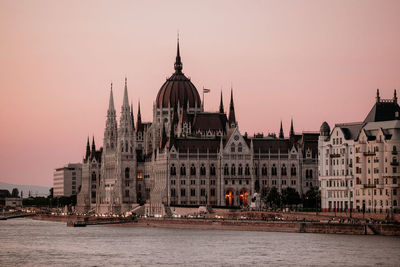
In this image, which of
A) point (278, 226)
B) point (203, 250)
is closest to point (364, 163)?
point (278, 226)

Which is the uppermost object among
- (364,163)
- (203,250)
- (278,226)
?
(364,163)

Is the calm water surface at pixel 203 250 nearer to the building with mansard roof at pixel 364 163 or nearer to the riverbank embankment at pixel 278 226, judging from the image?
the riverbank embankment at pixel 278 226

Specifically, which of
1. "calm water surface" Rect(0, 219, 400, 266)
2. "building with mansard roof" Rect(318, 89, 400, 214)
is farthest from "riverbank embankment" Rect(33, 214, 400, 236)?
"building with mansard roof" Rect(318, 89, 400, 214)

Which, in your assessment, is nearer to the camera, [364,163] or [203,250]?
[203,250]

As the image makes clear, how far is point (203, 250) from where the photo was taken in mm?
129875

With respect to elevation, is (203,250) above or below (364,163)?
below

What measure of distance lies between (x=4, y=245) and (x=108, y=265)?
36134 mm

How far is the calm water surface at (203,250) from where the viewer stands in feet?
377

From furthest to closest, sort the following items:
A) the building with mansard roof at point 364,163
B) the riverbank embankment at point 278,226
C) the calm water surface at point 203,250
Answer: the building with mansard roof at point 364,163 → the riverbank embankment at point 278,226 → the calm water surface at point 203,250

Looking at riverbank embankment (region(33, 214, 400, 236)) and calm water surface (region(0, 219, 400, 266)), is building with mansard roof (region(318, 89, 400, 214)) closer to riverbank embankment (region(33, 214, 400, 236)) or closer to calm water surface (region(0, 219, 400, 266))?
riverbank embankment (region(33, 214, 400, 236))

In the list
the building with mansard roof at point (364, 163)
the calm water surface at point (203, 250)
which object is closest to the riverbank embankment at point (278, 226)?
the calm water surface at point (203, 250)

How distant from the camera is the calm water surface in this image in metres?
115

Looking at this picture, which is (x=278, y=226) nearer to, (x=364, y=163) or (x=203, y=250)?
(x=364, y=163)

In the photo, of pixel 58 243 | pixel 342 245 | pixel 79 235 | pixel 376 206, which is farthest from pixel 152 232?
pixel 342 245
